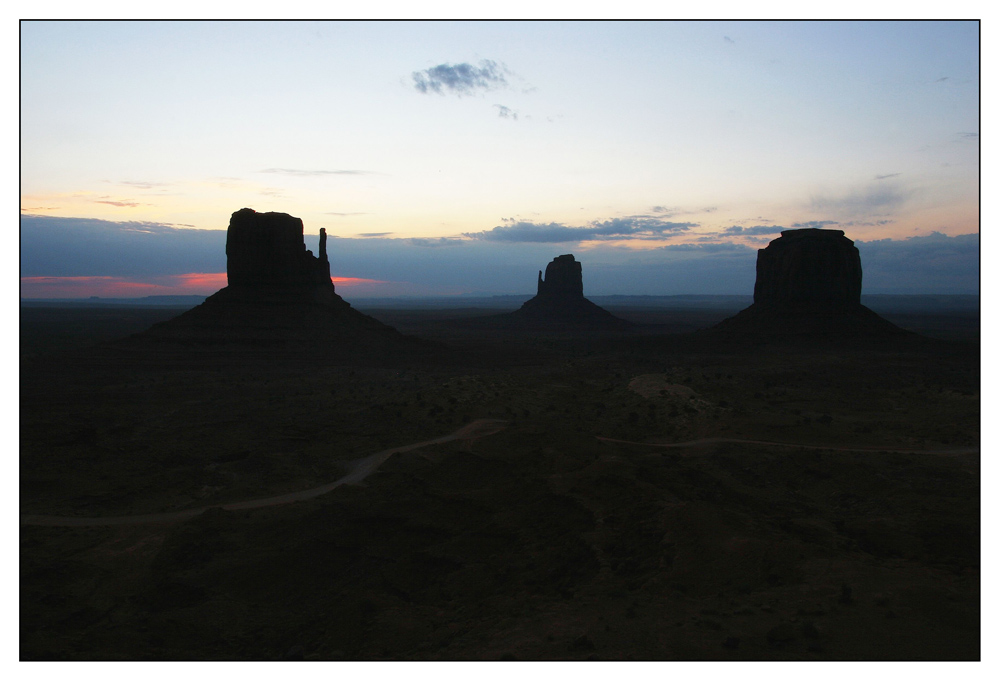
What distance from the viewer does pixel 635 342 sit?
84.2m

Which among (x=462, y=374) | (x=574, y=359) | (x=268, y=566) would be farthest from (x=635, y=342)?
(x=268, y=566)

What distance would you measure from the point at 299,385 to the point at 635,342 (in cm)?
5437

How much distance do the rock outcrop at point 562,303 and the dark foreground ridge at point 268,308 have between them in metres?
68.2

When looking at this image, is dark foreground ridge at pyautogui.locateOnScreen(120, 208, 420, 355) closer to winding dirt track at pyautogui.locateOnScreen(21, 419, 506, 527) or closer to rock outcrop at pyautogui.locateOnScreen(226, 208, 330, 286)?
rock outcrop at pyautogui.locateOnScreen(226, 208, 330, 286)

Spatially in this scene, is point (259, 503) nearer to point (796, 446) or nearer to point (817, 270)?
point (796, 446)

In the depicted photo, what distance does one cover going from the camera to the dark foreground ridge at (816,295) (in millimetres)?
66500

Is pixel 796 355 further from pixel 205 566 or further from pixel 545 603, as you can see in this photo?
Result: pixel 205 566

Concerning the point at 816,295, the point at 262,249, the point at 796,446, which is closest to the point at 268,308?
the point at 262,249

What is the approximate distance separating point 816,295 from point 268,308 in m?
64.2

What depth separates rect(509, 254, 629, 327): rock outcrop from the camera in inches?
4953

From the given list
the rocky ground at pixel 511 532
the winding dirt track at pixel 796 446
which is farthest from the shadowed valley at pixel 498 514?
the winding dirt track at pixel 796 446

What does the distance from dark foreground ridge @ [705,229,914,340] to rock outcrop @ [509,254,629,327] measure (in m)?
53.7

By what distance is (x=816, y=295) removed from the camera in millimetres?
69438

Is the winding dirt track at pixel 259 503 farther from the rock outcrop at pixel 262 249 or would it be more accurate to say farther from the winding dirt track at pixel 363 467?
the rock outcrop at pixel 262 249
